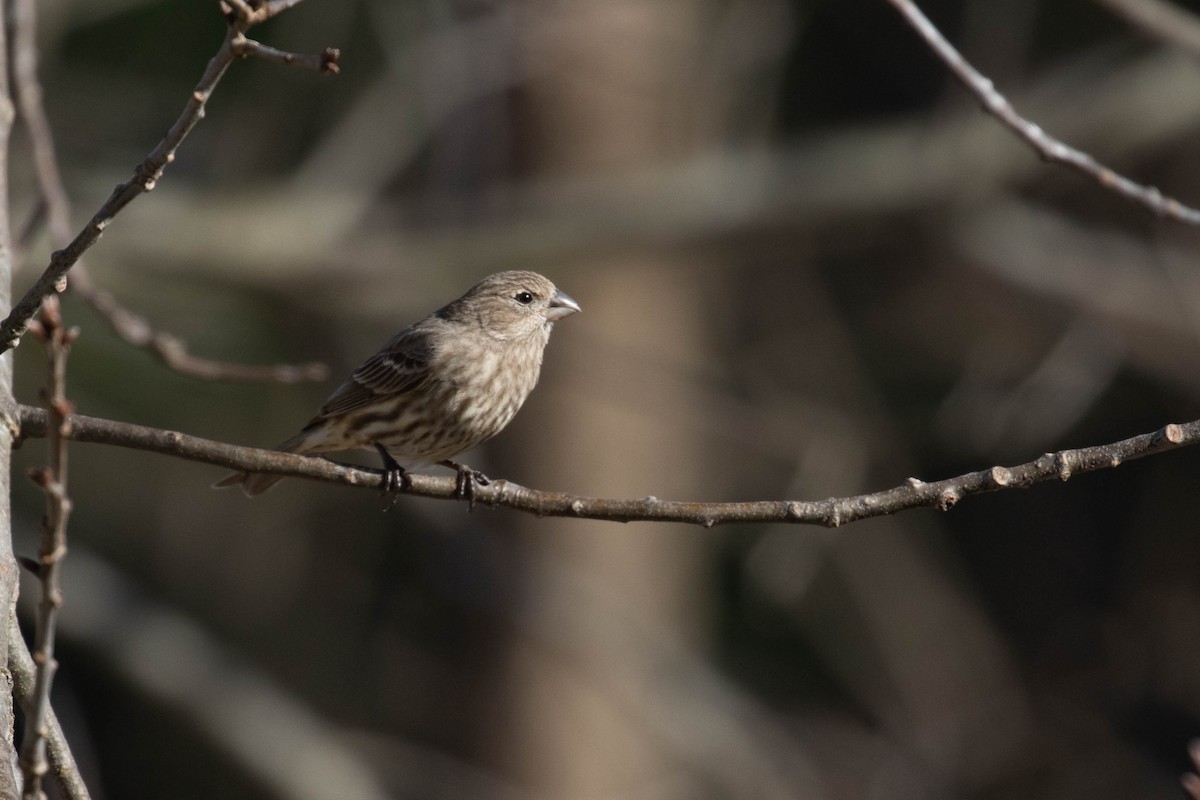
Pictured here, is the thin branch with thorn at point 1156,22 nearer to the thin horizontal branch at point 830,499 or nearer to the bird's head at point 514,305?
the bird's head at point 514,305

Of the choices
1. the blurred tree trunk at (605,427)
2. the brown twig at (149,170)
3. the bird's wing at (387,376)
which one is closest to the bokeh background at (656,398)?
the blurred tree trunk at (605,427)

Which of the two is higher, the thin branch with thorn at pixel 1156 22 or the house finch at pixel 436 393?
the thin branch with thorn at pixel 1156 22

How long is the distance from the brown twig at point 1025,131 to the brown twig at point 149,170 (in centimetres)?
217

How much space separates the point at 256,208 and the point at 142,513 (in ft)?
16.3

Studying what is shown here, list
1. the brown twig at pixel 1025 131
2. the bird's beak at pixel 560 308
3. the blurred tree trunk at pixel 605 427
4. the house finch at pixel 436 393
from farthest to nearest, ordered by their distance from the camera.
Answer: the blurred tree trunk at pixel 605 427, the bird's beak at pixel 560 308, the house finch at pixel 436 393, the brown twig at pixel 1025 131

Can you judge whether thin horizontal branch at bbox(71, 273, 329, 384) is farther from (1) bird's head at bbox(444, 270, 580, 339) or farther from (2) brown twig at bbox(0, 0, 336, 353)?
(2) brown twig at bbox(0, 0, 336, 353)

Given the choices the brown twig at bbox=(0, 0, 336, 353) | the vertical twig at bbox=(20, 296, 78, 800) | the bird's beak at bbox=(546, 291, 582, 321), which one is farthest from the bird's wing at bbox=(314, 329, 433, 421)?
A: the vertical twig at bbox=(20, 296, 78, 800)

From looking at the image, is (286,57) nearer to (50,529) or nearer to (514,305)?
(50,529)

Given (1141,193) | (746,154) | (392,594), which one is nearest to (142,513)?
(392,594)

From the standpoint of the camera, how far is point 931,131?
9.13m


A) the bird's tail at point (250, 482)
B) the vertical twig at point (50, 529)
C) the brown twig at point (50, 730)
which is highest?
the bird's tail at point (250, 482)

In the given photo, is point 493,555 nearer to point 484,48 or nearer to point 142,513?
point 484,48

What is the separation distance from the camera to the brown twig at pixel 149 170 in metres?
2.46

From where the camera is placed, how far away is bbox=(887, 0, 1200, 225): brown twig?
4.20 m
